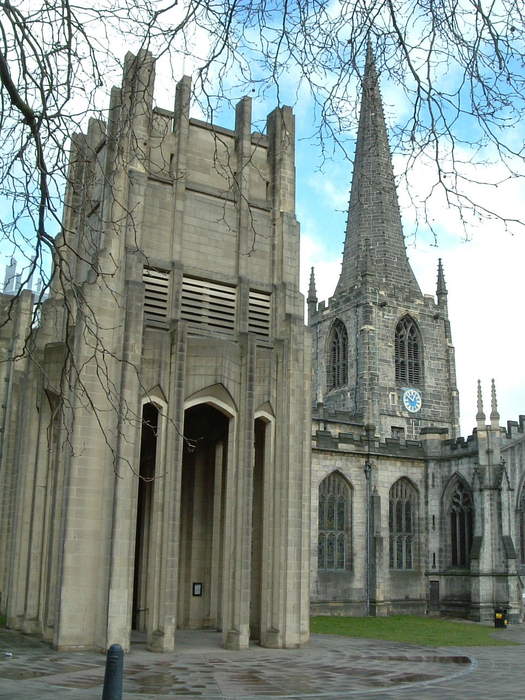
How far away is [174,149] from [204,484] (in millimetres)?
9784

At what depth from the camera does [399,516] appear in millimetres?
40656

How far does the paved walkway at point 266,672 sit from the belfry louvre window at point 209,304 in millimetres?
8222

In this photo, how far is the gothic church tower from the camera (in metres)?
50.1

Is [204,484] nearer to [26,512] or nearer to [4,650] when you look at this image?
[26,512]

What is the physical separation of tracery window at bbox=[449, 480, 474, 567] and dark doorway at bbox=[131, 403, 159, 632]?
19.8 m

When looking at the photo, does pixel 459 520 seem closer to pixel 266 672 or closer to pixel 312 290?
pixel 312 290

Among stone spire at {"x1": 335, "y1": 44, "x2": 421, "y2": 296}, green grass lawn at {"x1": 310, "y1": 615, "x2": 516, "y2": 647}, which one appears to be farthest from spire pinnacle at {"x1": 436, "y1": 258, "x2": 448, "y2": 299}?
green grass lawn at {"x1": 310, "y1": 615, "x2": 516, "y2": 647}

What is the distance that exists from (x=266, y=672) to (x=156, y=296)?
32.0ft

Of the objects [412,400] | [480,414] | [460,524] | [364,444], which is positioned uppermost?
[412,400]

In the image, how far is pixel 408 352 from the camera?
52219 millimetres

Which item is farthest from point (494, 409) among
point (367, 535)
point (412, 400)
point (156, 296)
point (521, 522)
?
point (156, 296)

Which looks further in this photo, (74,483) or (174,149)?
(174,149)

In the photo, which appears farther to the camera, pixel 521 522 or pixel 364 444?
pixel 364 444

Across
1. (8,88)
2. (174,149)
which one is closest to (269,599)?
(174,149)
